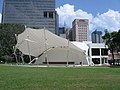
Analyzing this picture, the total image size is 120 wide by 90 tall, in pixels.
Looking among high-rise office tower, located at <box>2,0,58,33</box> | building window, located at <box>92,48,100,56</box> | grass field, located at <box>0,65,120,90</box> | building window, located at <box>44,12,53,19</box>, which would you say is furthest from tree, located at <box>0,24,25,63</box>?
grass field, located at <box>0,65,120,90</box>

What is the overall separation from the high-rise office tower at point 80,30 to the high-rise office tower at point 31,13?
12412mm

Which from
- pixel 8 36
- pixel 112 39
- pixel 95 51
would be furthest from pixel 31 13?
pixel 112 39

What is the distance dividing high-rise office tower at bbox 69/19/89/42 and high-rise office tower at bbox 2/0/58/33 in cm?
1241

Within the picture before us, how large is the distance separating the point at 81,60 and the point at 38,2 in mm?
87452

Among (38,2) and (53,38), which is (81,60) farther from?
(38,2)

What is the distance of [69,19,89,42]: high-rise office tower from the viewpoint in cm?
16150

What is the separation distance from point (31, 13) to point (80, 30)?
29280mm

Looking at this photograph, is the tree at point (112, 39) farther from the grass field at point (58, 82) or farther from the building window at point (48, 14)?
the building window at point (48, 14)

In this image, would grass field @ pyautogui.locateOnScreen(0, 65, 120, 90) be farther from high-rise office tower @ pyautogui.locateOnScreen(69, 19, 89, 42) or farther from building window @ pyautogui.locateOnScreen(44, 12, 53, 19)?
building window @ pyautogui.locateOnScreen(44, 12, 53, 19)

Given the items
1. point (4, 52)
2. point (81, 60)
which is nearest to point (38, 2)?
point (4, 52)

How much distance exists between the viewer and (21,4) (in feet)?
524

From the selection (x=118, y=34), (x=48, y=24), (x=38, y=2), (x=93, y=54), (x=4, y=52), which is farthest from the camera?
(x=38, y=2)

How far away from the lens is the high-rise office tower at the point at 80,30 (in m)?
162

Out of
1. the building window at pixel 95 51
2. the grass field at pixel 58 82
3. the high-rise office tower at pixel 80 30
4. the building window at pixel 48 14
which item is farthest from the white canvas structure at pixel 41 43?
the high-rise office tower at pixel 80 30
